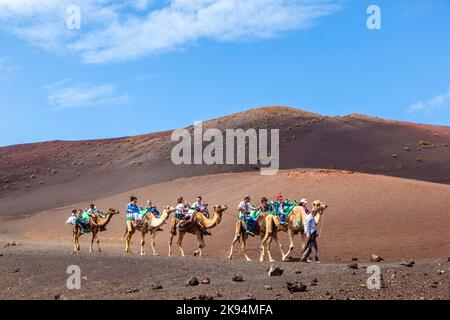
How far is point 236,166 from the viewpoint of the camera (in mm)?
59375

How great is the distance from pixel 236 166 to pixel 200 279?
139 ft

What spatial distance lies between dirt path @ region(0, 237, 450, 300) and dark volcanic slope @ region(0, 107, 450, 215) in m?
37.0

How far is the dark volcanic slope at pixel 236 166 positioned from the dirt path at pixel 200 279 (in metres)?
37.0

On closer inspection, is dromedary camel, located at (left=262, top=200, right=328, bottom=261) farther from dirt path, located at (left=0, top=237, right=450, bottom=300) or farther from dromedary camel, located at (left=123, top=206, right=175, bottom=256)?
dromedary camel, located at (left=123, top=206, right=175, bottom=256)

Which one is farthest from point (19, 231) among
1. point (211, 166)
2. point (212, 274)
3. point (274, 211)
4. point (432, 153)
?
point (432, 153)

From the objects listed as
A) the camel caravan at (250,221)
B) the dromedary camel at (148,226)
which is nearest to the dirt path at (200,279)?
the camel caravan at (250,221)

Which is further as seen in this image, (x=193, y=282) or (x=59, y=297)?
(x=193, y=282)

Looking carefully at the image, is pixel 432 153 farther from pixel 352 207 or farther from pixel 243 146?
pixel 352 207

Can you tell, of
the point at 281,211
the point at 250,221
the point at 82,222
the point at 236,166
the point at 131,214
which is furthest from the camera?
the point at 236,166

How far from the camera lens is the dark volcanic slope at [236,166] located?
62000 millimetres

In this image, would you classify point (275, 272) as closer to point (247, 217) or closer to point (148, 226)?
point (247, 217)

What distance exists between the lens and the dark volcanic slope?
62000 mm

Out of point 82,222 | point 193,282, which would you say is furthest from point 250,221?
point 193,282
